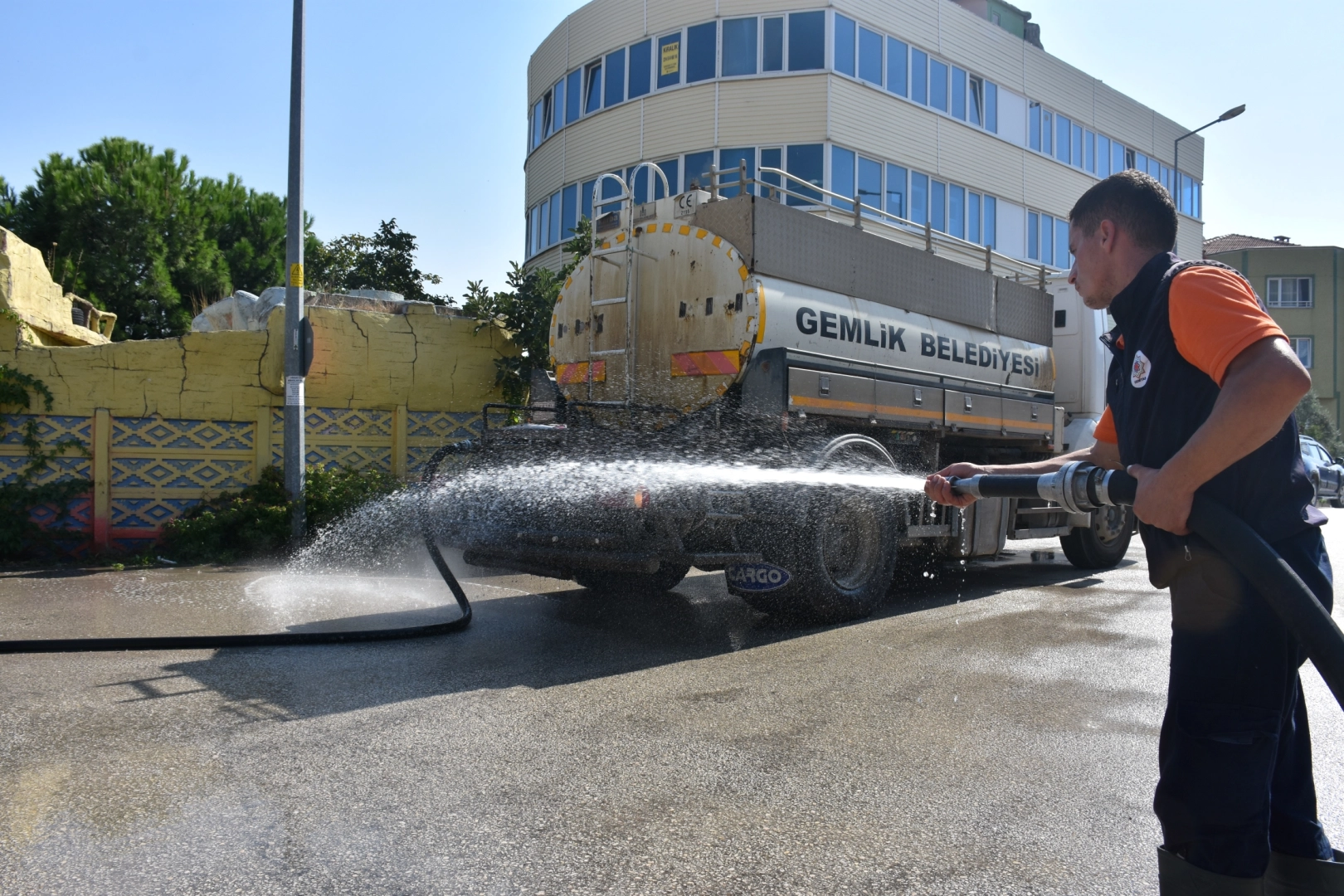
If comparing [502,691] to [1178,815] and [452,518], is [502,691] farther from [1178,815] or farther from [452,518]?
[1178,815]

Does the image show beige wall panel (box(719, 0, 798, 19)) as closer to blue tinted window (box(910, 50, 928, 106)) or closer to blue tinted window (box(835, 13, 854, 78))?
blue tinted window (box(835, 13, 854, 78))

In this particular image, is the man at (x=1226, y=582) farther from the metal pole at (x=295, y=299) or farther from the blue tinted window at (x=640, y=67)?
the blue tinted window at (x=640, y=67)

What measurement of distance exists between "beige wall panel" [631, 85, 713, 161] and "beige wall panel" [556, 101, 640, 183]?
359 mm

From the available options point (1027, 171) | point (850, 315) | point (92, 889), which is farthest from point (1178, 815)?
point (1027, 171)

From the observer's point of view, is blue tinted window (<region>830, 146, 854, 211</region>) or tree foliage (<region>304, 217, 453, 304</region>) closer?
tree foliage (<region>304, 217, 453, 304</region>)

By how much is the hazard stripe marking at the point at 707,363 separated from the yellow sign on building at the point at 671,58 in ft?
49.1

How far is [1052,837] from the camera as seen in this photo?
10.3 ft

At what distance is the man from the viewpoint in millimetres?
1859

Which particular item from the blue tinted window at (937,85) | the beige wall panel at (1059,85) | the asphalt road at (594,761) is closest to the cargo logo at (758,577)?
the asphalt road at (594,761)

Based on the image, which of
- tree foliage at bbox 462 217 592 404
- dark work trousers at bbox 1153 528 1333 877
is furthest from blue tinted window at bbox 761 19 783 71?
dark work trousers at bbox 1153 528 1333 877

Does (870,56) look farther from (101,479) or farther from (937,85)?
(101,479)

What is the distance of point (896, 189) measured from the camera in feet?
67.5

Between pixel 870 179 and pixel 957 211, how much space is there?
10.0ft

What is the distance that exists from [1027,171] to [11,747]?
24.3 metres
